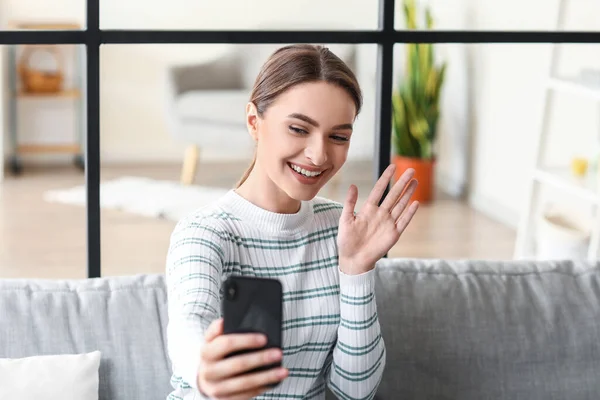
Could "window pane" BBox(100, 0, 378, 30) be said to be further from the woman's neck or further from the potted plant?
the woman's neck

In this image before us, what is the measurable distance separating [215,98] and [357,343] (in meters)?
3.54

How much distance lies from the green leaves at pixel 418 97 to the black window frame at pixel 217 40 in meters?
3.04

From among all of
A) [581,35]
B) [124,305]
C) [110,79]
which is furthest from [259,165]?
[110,79]

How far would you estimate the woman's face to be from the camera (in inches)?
48.5

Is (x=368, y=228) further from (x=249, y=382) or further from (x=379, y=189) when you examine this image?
(x=249, y=382)

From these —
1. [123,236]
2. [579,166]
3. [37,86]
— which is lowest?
[123,236]

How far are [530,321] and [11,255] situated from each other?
9.57ft

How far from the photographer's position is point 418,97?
478cm

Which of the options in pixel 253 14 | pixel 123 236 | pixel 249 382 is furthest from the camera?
pixel 253 14

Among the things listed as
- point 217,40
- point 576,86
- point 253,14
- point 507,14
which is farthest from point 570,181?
point 253,14

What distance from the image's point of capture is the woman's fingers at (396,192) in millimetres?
1265

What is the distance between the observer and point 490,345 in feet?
4.98

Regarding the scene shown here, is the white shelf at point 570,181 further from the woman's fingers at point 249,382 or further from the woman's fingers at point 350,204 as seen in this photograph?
the woman's fingers at point 249,382

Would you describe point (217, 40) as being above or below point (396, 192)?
above
